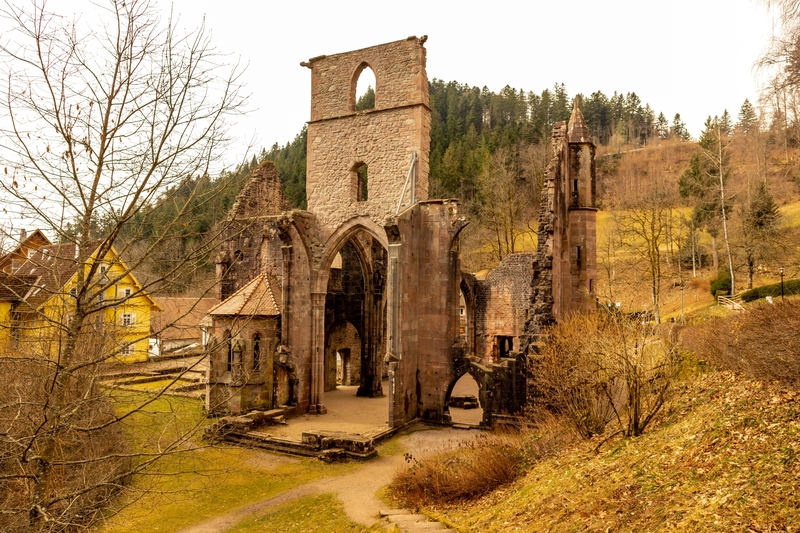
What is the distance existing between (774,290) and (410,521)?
1986cm

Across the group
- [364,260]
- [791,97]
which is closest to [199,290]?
[791,97]

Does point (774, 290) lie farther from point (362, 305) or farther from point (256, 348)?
point (256, 348)

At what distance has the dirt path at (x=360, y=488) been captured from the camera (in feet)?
31.1

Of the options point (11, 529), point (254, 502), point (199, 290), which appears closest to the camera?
point (11, 529)

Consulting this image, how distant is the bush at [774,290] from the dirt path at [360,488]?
12.7 metres

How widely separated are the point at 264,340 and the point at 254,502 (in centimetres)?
677

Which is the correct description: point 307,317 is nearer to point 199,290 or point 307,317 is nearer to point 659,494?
point 199,290

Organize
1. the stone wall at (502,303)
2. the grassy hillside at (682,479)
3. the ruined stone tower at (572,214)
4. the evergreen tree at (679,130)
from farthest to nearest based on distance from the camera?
1. the evergreen tree at (679,130)
2. the stone wall at (502,303)
3. the ruined stone tower at (572,214)
4. the grassy hillside at (682,479)

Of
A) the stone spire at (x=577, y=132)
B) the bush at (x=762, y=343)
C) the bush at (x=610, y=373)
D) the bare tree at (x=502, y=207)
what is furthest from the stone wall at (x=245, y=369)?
the bare tree at (x=502, y=207)

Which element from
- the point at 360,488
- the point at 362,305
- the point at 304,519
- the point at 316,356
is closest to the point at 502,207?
the point at 362,305

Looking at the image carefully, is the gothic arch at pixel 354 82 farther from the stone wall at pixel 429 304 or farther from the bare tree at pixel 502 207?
the bare tree at pixel 502 207

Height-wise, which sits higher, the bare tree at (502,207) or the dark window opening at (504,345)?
the bare tree at (502,207)

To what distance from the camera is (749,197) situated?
2992 cm

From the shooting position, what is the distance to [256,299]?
16.8m
